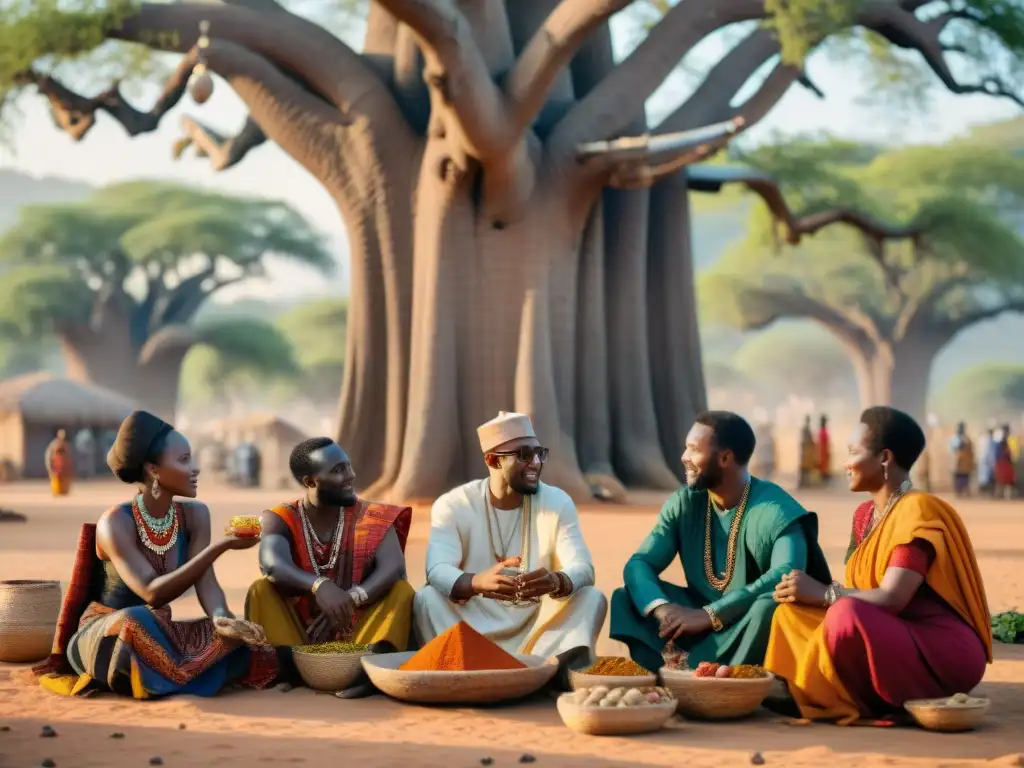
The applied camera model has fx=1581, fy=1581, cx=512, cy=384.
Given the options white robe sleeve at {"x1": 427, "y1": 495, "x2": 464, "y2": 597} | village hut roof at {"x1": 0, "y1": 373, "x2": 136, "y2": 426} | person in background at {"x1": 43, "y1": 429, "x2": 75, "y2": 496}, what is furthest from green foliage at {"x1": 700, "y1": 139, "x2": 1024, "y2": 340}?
white robe sleeve at {"x1": 427, "y1": 495, "x2": 464, "y2": 597}

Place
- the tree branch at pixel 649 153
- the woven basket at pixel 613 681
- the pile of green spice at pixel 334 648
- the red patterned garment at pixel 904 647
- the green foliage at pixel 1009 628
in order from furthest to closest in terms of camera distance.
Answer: the tree branch at pixel 649 153
the green foliage at pixel 1009 628
the pile of green spice at pixel 334 648
the woven basket at pixel 613 681
the red patterned garment at pixel 904 647

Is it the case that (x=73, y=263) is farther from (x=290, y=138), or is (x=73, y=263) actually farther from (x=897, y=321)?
(x=290, y=138)

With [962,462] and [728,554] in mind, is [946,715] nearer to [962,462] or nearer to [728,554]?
[728,554]

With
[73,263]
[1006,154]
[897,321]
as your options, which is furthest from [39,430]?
[1006,154]

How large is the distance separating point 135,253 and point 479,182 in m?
30.5

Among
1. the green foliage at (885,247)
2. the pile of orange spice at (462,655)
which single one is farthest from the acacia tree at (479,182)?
the green foliage at (885,247)

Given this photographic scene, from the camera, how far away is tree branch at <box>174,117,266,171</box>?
20141mm

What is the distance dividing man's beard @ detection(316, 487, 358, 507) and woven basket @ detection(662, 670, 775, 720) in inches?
65.9

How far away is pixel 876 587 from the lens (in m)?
6.23

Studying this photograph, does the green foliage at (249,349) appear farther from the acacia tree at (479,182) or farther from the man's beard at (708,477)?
the man's beard at (708,477)

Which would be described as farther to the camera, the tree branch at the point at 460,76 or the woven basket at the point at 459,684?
the tree branch at the point at 460,76

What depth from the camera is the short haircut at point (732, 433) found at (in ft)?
22.1

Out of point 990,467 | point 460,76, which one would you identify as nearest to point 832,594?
point 460,76

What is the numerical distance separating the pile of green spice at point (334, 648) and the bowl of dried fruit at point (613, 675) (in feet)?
3.04
